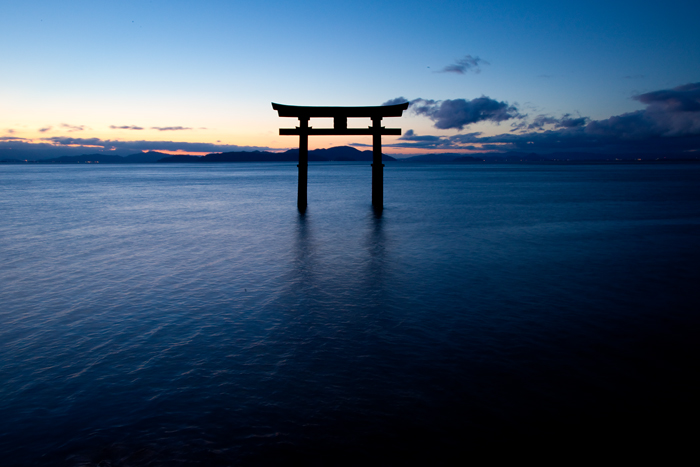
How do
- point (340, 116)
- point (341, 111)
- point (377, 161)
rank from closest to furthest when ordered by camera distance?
point (341, 111) < point (340, 116) < point (377, 161)

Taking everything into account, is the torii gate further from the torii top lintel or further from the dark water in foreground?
the dark water in foreground

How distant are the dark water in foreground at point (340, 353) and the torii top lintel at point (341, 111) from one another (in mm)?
9125

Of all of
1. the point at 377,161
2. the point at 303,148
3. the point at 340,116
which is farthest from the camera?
the point at 377,161

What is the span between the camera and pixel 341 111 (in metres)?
19.8

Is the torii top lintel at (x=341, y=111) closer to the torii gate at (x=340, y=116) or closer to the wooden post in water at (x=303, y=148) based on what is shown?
the torii gate at (x=340, y=116)

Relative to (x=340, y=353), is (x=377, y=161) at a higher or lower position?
higher

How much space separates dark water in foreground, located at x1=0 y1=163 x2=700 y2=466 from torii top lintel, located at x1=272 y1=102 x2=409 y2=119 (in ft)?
29.9

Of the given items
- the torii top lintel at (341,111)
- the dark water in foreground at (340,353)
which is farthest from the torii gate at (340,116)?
the dark water in foreground at (340,353)

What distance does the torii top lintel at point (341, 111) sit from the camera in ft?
64.6

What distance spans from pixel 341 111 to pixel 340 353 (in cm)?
1591

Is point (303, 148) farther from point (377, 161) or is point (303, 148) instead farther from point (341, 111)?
point (377, 161)

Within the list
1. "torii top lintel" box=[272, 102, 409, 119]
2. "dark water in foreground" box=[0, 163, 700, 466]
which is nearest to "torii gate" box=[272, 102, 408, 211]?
"torii top lintel" box=[272, 102, 409, 119]

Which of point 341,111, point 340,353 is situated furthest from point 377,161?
point 340,353

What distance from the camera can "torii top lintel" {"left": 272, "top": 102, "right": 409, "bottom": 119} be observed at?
776 inches
